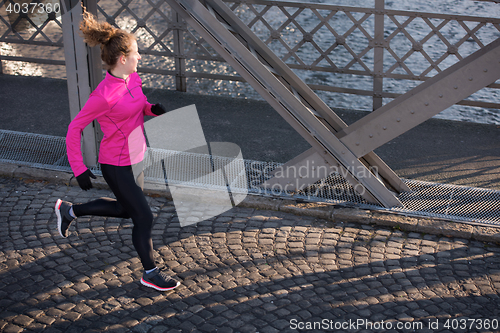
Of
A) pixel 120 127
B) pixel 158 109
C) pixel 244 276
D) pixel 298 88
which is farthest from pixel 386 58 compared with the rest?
pixel 120 127

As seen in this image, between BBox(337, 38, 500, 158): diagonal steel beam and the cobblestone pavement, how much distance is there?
0.88m

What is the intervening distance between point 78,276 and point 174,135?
2955mm

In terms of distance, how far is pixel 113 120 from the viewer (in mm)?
3764

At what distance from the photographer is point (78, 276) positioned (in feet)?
14.0

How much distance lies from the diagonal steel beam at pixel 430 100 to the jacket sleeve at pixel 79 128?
2.46 meters

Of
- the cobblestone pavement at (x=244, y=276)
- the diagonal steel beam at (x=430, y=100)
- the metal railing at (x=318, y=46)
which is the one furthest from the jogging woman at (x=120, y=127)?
the metal railing at (x=318, y=46)

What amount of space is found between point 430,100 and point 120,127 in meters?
2.80

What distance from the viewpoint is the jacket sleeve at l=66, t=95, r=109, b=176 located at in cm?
→ 363

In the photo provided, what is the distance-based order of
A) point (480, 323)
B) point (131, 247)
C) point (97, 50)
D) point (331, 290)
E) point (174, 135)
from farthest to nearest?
point (174, 135) → point (97, 50) → point (131, 247) → point (331, 290) → point (480, 323)

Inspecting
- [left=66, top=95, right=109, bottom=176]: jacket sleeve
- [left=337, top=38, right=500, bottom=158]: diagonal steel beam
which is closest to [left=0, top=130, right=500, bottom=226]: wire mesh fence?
[left=337, top=38, right=500, bottom=158]: diagonal steel beam

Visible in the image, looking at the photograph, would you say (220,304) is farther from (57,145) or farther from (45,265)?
(57,145)

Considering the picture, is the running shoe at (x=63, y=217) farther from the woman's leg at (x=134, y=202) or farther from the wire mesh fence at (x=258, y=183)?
the wire mesh fence at (x=258, y=183)

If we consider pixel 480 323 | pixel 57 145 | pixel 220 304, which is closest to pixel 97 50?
pixel 57 145

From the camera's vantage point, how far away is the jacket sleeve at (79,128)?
3.63 m
